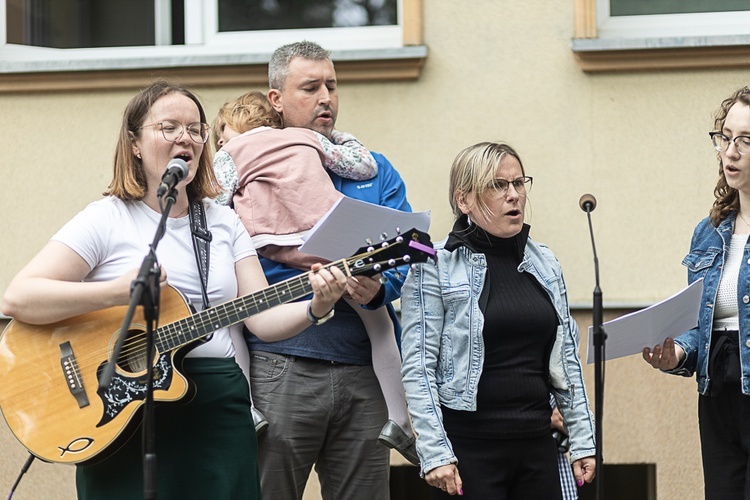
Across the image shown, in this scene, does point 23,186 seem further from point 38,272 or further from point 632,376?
point 632,376

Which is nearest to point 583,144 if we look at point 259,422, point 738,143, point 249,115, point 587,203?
point 738,143

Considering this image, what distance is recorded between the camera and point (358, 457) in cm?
444

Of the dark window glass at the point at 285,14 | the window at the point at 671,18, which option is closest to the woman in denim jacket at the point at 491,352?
the window at the point at 671,18

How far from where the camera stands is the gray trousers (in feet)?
14.3

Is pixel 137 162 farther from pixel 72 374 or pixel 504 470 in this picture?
pixel 504 470

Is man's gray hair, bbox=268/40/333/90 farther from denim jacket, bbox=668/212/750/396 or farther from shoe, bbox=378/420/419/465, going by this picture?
denim jacket, bbox=668/212/750/396

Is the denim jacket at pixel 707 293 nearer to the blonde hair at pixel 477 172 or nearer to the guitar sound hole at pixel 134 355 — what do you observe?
the blonde hair at pixel 477 172

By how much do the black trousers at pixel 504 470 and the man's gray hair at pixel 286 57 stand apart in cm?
169

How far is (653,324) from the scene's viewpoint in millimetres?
4000

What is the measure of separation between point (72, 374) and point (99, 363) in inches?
3.8

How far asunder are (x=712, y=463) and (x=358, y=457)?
4.39 feet

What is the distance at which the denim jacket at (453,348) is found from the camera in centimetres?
408

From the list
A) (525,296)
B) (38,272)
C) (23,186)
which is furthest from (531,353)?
(23,186)

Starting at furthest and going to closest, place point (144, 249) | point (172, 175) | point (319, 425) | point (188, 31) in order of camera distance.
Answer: point (188, 31)
point (319, 425)
point (144, 249)
point (172, 175)
